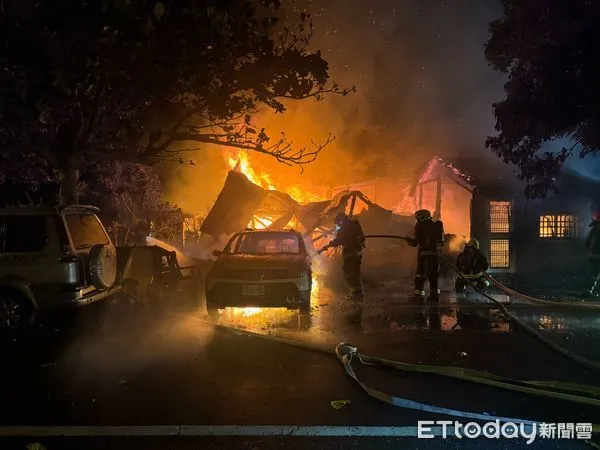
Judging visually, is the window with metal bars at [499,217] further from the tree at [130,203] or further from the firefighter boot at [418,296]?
the tree at [130,203]

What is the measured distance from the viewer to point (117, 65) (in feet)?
20.2

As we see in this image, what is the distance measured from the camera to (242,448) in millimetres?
3668

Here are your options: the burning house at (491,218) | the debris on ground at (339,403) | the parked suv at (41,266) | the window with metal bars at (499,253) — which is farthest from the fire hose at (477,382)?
the burning house at (491,218)

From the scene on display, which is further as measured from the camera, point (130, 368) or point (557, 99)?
point (557, 99)

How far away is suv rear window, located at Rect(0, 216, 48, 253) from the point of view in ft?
22.6

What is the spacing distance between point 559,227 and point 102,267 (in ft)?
42.8

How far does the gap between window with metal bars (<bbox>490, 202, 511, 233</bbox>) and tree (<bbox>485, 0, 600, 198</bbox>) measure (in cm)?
333

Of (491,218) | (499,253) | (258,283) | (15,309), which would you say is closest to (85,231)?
(15,309)

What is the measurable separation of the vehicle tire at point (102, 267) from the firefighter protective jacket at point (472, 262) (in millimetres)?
7645

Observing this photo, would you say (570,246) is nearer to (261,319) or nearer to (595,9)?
(595,9)

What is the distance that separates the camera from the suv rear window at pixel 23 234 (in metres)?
6.88

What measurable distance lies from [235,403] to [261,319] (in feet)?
12.5

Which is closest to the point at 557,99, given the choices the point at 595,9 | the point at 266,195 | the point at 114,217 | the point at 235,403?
the point at 595,9

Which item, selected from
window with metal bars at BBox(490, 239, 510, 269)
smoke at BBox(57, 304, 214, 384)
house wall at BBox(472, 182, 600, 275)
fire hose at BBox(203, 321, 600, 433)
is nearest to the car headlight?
smoke at BBox(57, 304, 214, 384)
